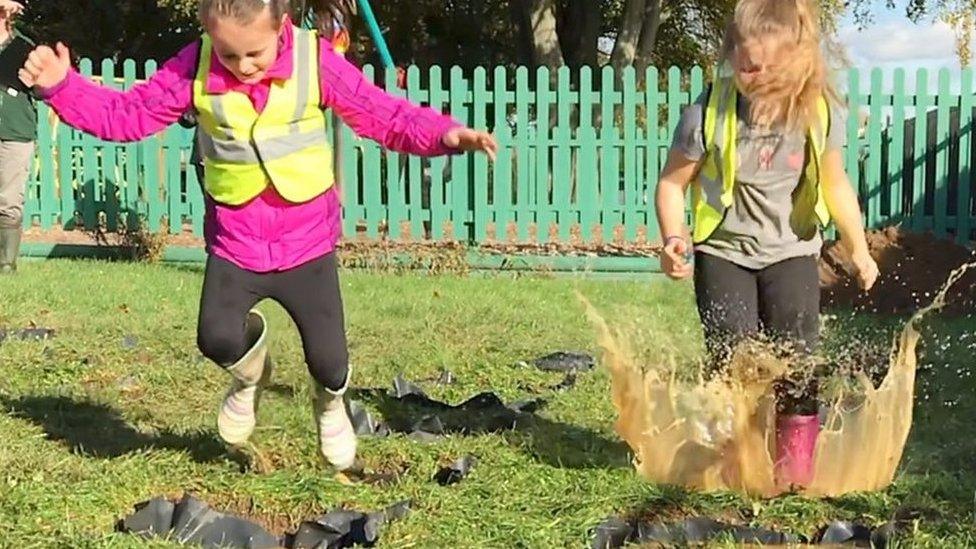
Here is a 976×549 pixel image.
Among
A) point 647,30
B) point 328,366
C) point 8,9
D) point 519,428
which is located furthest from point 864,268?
point 647,30

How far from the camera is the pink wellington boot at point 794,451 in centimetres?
376

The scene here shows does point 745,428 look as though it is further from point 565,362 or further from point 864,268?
point 565,362

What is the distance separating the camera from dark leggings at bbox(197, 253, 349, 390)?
383 centimetres

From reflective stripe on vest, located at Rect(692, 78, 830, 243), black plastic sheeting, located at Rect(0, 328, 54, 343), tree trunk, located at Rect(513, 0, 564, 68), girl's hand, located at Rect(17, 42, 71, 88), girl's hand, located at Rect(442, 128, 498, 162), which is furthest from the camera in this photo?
tree trunk, located at Rect(513, 0, 564, 68)

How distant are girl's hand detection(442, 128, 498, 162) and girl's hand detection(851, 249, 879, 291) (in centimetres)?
128

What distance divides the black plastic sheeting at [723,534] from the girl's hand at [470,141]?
3.85 feet

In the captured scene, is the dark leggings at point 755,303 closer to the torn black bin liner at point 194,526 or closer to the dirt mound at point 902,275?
the torn black bin liner at point 194,526

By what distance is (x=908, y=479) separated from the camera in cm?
395

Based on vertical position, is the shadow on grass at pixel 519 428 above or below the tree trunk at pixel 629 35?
below

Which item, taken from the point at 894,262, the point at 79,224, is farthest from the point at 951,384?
the point at 79,224

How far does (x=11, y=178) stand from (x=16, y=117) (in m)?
0.49

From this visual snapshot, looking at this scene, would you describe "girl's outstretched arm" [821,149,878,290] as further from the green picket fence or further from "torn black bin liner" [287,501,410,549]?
the green picket fence

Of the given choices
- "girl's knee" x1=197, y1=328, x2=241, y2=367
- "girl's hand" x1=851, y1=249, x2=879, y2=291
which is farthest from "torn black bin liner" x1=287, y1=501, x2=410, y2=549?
"girl's hand" x1=851, y1=249, x2=879, y2=291

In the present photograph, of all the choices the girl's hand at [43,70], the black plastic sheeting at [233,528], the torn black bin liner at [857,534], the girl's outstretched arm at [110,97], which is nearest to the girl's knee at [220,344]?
the black plastic sheeting at [233,528]
